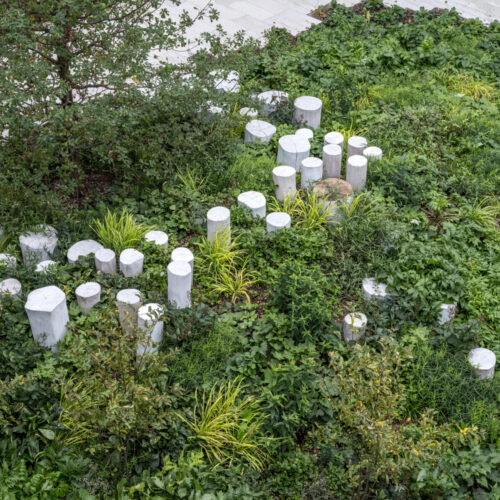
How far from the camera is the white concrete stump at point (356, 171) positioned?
674cm

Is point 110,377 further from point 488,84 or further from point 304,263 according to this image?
point 488,84

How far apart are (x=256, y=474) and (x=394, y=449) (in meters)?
1.02

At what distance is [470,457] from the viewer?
4727 mm

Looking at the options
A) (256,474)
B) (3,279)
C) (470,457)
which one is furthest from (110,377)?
(470,457)

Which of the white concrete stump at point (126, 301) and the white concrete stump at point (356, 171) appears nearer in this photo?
the white concrete stump at point (126, 301)

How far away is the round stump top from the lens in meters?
6.56

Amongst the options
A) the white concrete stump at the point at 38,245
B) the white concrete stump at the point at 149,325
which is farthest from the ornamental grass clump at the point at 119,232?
the white concrete stump at the point at 149,325

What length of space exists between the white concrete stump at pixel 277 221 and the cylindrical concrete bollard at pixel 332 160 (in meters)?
1.09

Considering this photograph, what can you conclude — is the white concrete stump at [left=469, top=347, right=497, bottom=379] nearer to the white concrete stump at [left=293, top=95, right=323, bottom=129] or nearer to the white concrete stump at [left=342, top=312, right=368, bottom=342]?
the white concrete stump at [left=342, top=312, right=368, bottom=342]

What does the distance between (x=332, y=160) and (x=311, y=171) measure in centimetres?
33

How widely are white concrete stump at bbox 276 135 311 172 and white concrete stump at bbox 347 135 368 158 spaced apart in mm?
438

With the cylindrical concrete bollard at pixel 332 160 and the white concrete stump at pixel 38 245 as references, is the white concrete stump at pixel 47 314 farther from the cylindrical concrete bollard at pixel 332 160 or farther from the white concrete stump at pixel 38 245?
the cylindrical concrete bollard at pixel 332 160

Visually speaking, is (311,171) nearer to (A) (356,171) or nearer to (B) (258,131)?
(A) (356,171)

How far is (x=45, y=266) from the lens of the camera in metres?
5.64
